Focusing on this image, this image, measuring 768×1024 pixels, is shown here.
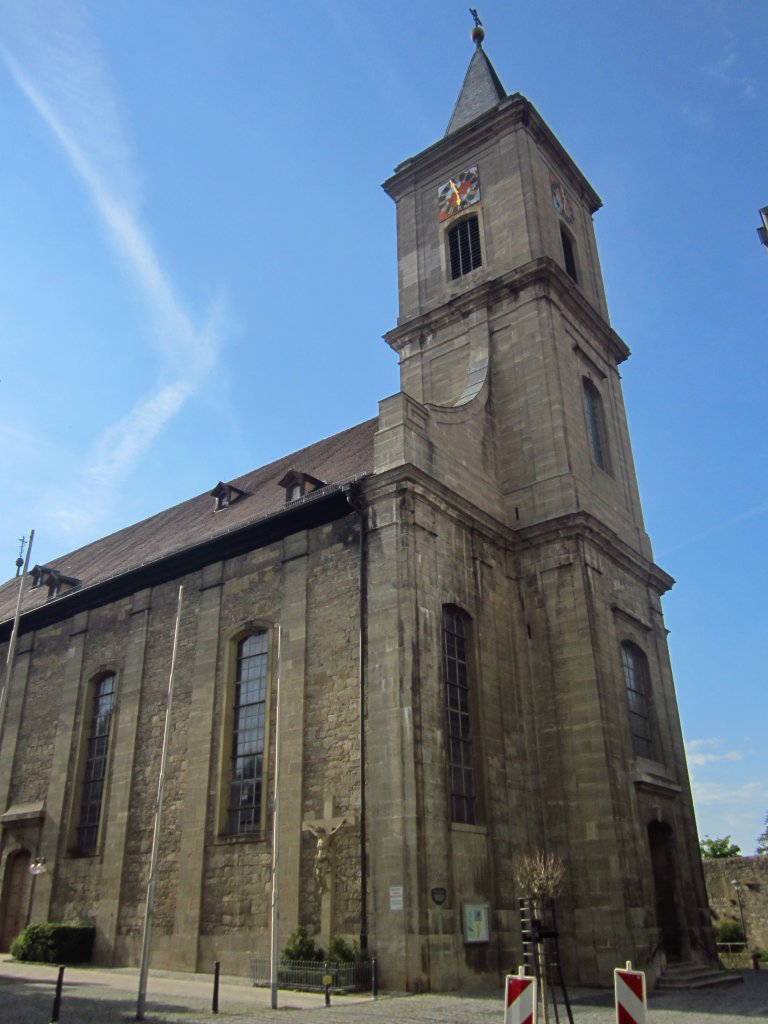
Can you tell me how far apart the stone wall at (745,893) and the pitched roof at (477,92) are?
27145mm

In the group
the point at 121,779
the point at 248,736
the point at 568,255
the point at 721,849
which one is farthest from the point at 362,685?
the point at 721,849

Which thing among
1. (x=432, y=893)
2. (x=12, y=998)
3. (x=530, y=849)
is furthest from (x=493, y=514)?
(x=12, y=998)

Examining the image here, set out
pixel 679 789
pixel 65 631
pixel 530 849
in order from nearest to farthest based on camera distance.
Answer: pixel 530 849
pixel 679 789
pixel 65 631

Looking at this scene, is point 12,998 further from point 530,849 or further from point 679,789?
point 679,789

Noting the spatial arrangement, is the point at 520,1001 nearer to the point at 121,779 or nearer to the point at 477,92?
the point at 121,779

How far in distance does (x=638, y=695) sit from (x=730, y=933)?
1289cm

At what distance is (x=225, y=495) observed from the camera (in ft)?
89.2

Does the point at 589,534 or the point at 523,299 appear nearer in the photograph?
the point at 589,534

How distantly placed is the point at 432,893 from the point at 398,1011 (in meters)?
3.30

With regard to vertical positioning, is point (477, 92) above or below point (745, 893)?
above

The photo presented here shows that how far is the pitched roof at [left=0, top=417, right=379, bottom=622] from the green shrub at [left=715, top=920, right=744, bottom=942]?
20.7 meters

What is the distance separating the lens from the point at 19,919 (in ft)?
71.3

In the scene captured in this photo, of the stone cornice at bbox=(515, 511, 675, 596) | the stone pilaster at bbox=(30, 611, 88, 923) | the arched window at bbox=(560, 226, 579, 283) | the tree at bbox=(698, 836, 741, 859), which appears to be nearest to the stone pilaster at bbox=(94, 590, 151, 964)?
the stone pilaster at bbox=(30, 611, 88, 923)

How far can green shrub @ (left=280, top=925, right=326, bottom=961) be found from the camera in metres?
15.4
